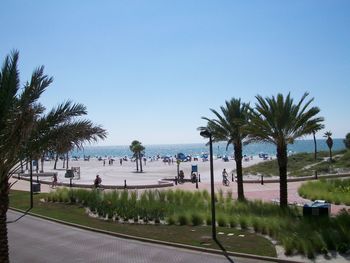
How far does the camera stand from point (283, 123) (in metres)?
22.5

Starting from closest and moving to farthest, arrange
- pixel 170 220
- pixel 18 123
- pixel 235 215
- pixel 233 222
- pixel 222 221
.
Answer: pixel 18 123 → pixel 233 222 → pixel 222 221 → pixel 235 215 → pixel 170 220

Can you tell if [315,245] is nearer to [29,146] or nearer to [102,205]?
[29,146]

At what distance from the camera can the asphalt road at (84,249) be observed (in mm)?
14047

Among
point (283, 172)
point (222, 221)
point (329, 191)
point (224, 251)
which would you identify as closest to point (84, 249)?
point (224, 251)

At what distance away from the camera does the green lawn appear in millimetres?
14609

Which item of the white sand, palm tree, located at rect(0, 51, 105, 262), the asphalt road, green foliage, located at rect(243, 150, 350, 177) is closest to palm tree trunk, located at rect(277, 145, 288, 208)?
the asphalt road

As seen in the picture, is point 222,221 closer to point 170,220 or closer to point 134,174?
point 170,220

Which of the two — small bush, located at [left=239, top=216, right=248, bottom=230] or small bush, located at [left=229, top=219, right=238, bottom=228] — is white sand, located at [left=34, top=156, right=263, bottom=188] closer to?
small bush, located at [left=229, top=219, right=238, bottom=228]

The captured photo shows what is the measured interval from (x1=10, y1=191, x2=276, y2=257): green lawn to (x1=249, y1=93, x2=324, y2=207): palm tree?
660 centimetres

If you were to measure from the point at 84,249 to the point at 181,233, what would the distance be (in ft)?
12.7

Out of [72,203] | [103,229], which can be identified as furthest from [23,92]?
[72,203]

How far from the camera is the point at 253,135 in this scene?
77.4 feet

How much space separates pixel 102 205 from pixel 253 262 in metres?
11.9

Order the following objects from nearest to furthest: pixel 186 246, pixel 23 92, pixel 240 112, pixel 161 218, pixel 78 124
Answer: pixel 23 92 → pixel 78 124 → pixel 186 246 → pixel 161 218 → pixel 240 112
